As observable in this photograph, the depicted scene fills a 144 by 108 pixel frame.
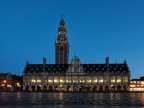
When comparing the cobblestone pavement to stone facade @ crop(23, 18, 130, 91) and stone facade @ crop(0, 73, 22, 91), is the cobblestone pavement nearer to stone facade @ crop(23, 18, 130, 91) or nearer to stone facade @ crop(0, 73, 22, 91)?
stone facade @ crop(23, 18, 130, 91)

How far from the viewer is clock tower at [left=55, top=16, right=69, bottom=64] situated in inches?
7092

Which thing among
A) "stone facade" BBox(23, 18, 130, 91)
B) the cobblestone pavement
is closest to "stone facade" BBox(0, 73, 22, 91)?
"stone facade" BBox(23, 18, 130, 91)

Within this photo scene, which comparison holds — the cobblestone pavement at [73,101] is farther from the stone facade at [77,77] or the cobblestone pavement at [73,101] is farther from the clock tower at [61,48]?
the clock tower at [61,48]

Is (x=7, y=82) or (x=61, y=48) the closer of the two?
(x=7, y=82)

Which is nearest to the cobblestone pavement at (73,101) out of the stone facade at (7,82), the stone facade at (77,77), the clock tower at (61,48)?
the stone facade at (77,77)

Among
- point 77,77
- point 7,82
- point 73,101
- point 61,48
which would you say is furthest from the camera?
point 61,48

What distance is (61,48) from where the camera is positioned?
7239 inches

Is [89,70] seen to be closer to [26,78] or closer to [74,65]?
[74,65]

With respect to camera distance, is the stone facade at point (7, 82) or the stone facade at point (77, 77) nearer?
the stone facade at point (77, 77)

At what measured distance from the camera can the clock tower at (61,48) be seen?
180 m

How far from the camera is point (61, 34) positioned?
192 metres

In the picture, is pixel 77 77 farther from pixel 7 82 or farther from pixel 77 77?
pixel 7 82

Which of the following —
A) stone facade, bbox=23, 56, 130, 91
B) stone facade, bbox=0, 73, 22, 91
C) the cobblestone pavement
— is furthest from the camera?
stone facade, bbox=0, 73, 22, 91

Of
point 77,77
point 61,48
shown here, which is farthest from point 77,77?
point 61,48
